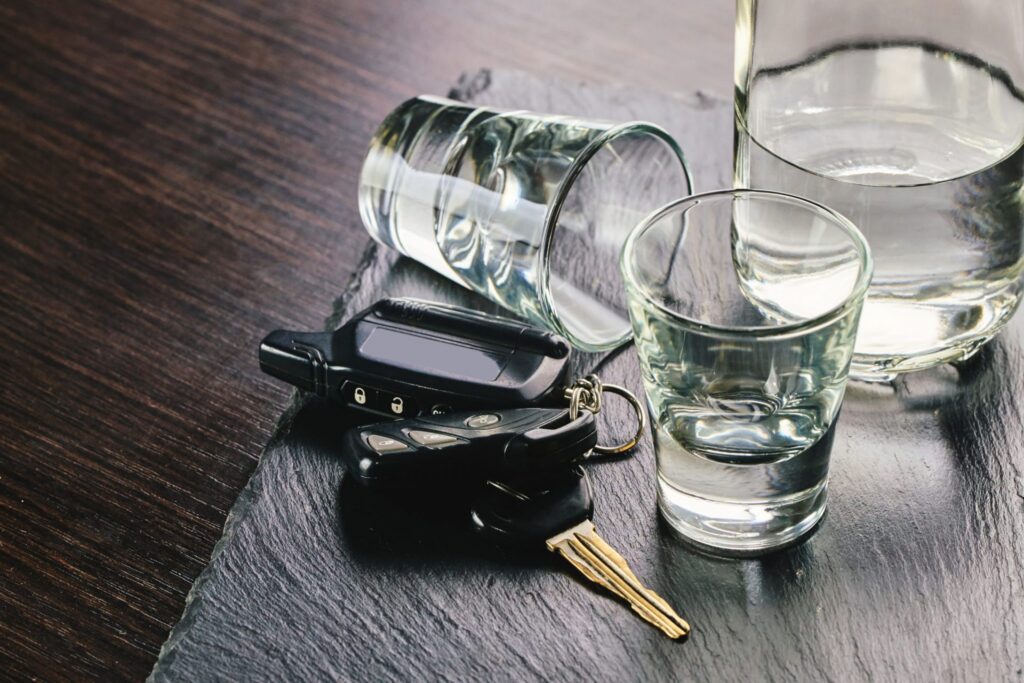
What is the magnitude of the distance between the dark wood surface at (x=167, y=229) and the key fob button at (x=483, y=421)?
137 mm

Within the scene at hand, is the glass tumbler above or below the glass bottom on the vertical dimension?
above

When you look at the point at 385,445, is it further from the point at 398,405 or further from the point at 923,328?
the point at 923,328

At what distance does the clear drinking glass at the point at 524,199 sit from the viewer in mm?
649

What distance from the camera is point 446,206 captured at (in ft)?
2.25

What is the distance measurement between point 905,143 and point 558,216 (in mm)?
166

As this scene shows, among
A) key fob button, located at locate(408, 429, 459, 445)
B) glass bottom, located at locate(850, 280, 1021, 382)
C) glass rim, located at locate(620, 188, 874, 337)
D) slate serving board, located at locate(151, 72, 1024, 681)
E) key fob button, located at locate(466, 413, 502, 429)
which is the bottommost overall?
slate serving board, located at locate(151, 72, 1024, 681)

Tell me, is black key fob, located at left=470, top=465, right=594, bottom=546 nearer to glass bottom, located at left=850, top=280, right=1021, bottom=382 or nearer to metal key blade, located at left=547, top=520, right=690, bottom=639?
metal key blade, located at left=547, top=520, right=690, bottom=639

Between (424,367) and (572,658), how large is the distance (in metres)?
0.16

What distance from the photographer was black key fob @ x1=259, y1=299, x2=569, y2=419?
1.99 feet

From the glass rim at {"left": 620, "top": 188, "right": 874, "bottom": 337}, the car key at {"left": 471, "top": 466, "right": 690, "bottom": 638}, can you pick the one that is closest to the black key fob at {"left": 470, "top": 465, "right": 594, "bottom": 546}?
the car key at {"left": 471, "top": 466, "right": 690, "bottom": 638}

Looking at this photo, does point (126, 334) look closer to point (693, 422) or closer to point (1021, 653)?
point (693, 422)

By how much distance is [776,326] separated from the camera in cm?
47

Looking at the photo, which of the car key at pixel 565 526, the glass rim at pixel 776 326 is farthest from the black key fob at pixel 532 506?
the glass rim at pixel 776 326

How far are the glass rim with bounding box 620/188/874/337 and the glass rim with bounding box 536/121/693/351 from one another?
0.20 feet
